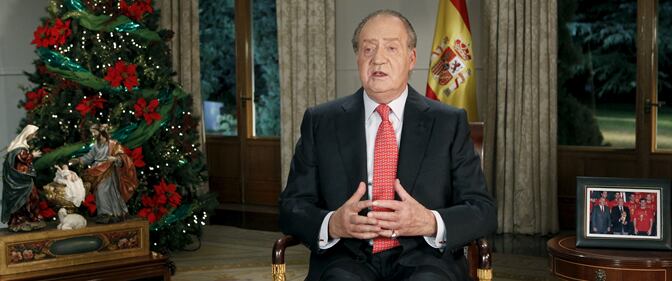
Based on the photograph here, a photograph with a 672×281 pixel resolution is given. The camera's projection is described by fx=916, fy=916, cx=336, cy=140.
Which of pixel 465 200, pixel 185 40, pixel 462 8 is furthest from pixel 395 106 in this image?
pixel 185 40

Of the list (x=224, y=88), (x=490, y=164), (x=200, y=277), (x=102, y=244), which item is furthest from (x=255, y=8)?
(x=102, y=244)

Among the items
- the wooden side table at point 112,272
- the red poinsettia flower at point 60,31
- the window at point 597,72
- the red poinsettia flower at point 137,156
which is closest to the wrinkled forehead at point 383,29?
the wooden side table at point 112,272

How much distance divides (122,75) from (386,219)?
3998 millimetres

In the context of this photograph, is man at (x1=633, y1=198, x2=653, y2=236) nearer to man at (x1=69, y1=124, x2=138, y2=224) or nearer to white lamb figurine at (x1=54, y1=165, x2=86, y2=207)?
man at (x1=69, y1=124, x2=138, y2=224)

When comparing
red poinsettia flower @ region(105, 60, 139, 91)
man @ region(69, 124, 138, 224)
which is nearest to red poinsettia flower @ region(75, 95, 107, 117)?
red poinsettia flower @ region(105, 60, 139, 91)

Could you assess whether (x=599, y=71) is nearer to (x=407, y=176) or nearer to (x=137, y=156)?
(x=137, y=156)

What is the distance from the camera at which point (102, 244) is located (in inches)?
203

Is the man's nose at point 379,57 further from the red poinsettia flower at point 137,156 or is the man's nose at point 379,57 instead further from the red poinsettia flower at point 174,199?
the red poinsettia flower at point 174,199

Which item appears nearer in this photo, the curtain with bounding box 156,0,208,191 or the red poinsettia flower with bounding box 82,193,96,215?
the red poinsettia flower with bounding box 82,193,96,215

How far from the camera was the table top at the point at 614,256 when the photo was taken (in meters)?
4.19

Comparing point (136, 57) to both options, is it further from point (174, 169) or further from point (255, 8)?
point (255, 8)

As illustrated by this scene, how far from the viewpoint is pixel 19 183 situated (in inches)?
191

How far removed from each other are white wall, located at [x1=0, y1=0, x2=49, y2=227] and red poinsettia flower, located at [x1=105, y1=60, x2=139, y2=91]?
1724 millimetres

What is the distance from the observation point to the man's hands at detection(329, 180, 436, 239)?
2957mm
